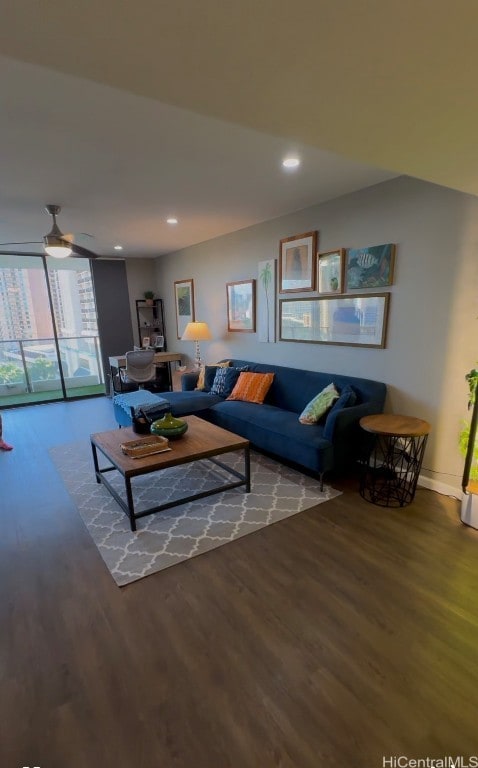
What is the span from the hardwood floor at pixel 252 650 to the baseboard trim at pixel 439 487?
1.14 ft

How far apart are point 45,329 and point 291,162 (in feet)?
17.2

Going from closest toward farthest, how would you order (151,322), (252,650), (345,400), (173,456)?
(252,650)
(173,456)
(345,400)
(151,322)

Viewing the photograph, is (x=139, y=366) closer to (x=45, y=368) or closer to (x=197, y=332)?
(x=197, y=332)

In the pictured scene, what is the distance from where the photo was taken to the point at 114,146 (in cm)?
220

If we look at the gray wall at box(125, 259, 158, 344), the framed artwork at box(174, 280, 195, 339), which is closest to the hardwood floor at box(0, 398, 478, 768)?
the framed artwork at box(174, 280, 195, 339)

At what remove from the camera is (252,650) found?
159cm

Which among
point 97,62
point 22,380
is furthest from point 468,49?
point 22,380

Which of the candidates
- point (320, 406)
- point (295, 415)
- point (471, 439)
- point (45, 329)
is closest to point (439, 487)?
point (471, 439)

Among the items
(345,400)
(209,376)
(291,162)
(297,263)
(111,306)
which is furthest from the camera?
(111,306)

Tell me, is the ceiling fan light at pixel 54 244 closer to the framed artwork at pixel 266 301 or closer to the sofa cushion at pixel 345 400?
the framed artwork at pixel 266 301

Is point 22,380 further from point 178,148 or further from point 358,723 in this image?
point 358,723

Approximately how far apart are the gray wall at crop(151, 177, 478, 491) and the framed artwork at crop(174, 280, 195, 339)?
259 cm

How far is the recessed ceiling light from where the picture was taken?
2.41 metres

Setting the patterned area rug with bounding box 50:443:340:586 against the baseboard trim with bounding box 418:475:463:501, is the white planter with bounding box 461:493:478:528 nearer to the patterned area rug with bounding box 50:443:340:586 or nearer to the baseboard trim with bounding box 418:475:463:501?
the baseboard trim with bounding box 418:475:463:501
